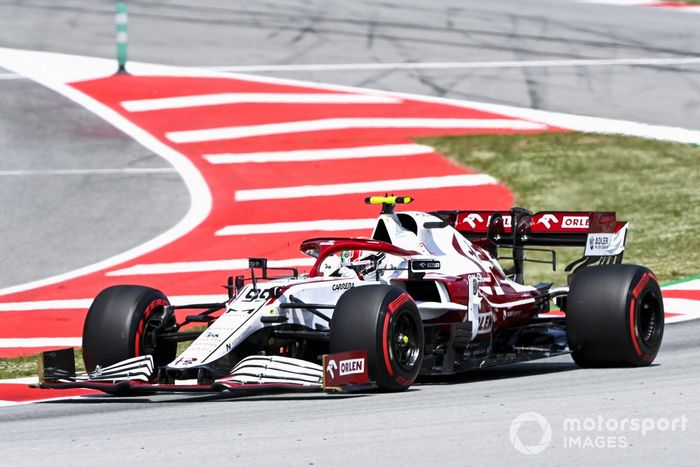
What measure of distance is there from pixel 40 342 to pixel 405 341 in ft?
14.1

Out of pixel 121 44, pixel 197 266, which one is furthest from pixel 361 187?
pixel 121 44

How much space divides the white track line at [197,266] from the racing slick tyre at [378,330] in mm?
5442

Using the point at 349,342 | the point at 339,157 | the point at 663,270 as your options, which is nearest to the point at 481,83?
the point at 339,157

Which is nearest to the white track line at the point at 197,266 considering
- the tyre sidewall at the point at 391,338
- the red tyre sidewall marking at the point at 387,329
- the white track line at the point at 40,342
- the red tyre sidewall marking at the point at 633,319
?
the white track line at the point at 40,342

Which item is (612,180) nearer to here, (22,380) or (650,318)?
(650,318)

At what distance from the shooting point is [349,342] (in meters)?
9.73

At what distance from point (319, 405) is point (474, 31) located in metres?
17.6

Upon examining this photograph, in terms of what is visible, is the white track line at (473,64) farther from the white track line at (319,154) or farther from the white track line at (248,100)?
the white track line at (319,154)

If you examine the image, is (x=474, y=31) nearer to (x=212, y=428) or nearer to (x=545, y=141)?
(x=545, y=141)

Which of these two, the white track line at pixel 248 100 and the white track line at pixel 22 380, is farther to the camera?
the white track line at pixel 248 100

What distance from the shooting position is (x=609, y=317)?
1077 cm

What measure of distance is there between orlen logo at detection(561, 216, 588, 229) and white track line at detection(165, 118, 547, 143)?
8.49 metres

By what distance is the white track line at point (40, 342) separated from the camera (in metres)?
13.0

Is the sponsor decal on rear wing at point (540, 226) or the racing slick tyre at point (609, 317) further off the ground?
the sponsor decal on rear wing at point (540, 226)
